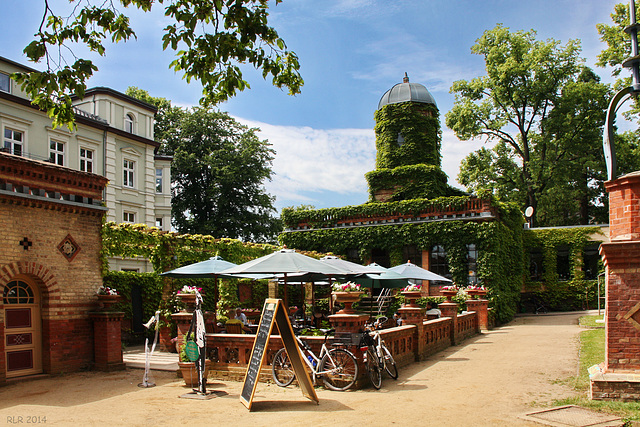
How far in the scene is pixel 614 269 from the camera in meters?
7.12

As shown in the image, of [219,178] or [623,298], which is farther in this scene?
[219,178]

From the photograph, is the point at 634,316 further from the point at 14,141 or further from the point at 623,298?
the point at 14,141

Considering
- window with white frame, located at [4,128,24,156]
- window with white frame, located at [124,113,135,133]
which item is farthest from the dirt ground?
window with white frame, located at [124,113,135,133]

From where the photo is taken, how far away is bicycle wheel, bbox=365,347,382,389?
8.77 metres

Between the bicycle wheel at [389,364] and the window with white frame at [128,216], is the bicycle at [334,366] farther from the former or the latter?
the window with white frame at [128,216]

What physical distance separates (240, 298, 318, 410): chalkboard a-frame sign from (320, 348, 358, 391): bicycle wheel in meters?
0.79

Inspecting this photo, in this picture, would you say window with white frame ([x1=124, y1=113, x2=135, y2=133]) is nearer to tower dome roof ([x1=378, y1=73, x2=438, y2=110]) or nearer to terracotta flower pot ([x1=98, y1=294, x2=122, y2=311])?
tower dome roof ([x1=378, y1=73, x2=438, y2=110])

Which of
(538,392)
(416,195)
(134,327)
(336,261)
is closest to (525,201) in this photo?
(416,195)

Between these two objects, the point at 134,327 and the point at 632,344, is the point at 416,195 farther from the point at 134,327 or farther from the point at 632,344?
the point at 632,344

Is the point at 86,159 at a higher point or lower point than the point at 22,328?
higher

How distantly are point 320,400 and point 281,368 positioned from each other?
146cm

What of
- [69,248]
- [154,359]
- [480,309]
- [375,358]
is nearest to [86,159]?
[154,359]

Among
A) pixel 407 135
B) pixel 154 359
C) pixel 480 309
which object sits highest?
pixel 407 135

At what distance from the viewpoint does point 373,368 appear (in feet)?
29.5
